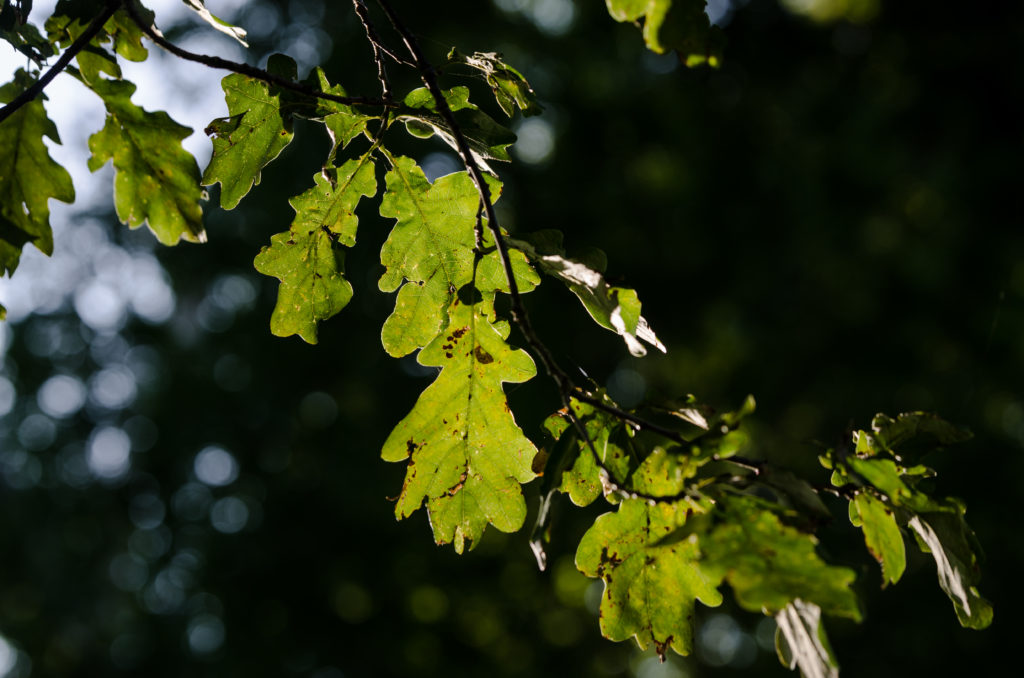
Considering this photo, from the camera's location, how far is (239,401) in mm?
9391

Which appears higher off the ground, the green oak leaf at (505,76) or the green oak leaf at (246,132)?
the green oak leaf at (505,76)

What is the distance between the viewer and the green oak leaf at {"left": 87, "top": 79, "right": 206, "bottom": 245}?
1.49m

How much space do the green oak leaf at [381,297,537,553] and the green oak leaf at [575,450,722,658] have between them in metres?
0.18

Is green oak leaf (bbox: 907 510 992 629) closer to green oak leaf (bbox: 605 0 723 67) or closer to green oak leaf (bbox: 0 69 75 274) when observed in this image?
green oak leaf (bbox: 605 0 723 67)

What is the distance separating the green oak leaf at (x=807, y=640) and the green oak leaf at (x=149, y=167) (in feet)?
4.02

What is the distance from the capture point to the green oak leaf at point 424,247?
137cm

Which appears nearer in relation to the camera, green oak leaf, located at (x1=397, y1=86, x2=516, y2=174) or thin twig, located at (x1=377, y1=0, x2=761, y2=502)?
thin twig, located at (x1=377, y1=0, x2=761, y2=502)

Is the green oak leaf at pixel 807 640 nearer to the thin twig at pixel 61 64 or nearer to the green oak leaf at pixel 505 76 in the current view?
the green oak leaf at pixel 505 76

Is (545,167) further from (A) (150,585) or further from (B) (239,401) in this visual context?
(A) (150,585)

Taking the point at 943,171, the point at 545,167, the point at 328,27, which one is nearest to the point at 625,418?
the point at 943,171

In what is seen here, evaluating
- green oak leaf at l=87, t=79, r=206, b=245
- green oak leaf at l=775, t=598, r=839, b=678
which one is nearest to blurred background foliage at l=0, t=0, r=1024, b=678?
green oak leaf at l=87, t=79, r=206, b=245

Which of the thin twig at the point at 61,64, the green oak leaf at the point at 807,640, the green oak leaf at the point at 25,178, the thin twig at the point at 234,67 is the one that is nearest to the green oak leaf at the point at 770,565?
the green oak leaf at the point at 807,640

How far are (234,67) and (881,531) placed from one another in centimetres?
111

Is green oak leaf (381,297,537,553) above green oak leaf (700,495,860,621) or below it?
Result: below
